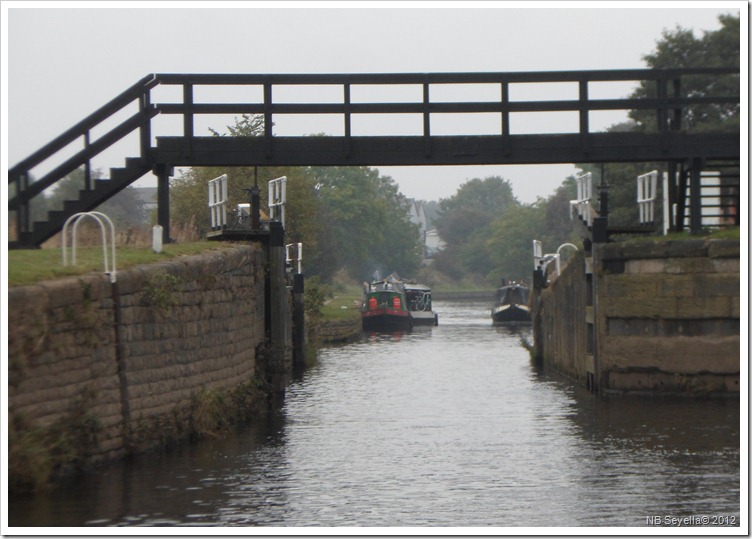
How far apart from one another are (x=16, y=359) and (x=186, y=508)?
2195mm

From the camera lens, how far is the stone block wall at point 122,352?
491 inches

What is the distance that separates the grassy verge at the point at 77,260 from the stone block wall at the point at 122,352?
0.80 ft

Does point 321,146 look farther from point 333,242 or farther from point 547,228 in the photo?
point 547,228

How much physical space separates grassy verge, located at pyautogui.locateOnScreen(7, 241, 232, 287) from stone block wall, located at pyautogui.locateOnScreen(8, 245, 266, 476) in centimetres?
24

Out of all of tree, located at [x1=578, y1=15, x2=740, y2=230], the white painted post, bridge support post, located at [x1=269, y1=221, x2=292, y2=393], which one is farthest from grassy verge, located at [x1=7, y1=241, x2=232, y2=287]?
tree, located at [x1=578, y1=15, x2=740, y2=230]

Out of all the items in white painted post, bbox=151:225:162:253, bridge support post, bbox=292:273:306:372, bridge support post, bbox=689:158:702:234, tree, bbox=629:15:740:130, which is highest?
tree, bbox=629:15:740:130

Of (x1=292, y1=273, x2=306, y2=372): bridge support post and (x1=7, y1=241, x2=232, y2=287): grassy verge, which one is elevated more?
(x1=7, y1=241, x2=232, y2=287): grassy verge

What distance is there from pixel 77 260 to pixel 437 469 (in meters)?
4.97

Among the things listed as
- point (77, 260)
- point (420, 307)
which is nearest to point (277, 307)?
point (77, 260)

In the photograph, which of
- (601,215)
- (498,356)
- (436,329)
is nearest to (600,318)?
(601,215)

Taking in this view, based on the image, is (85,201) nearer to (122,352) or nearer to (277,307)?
(277,307)

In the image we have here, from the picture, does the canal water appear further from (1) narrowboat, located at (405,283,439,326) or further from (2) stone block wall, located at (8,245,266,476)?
(1) narrowboat, located at (405,283,439,326)

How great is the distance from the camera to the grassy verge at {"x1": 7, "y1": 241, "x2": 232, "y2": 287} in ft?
44.0

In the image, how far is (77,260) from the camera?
50.5ft
